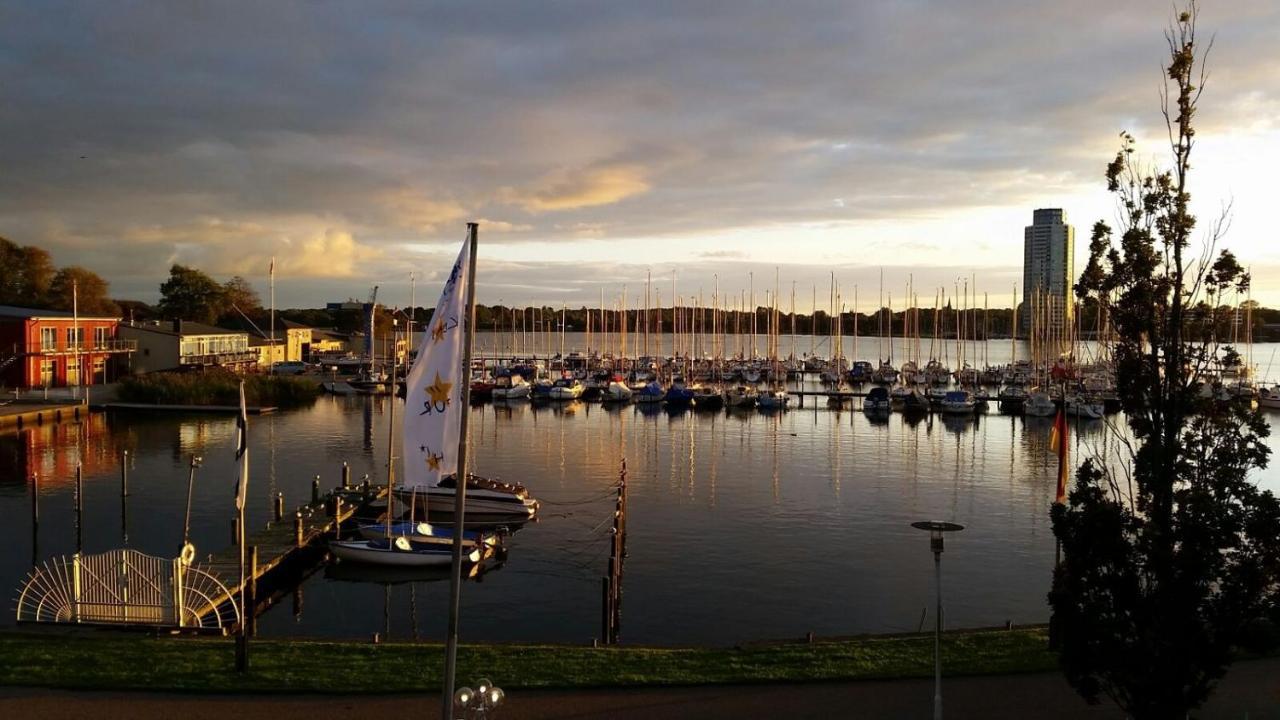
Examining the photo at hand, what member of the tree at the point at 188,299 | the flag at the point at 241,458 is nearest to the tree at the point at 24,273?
the tree at the point at 188,299

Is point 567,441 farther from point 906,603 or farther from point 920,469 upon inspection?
point 906,603

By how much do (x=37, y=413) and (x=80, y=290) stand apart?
5982 centimetres

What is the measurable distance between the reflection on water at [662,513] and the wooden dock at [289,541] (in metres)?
1.25

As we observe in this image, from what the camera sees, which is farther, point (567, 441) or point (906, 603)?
point (567, 441)

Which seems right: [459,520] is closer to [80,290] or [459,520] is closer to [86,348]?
[86,348]

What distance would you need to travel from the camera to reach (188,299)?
13650cm

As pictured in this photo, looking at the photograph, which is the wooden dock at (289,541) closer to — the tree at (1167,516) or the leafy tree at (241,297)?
the tree at (1167,516)

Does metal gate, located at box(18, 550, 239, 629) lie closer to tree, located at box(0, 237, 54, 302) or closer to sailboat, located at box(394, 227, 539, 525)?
sailboat, located at box(394, 227, 539, 525)

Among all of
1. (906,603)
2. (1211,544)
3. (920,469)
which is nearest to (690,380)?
(920,469)

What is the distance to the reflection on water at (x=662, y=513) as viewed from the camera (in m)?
24.6

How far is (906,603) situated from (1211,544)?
16.1 m

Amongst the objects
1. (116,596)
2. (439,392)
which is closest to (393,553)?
(116,596)

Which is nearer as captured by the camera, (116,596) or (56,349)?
(116,596)

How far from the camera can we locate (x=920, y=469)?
5056 centimetres
